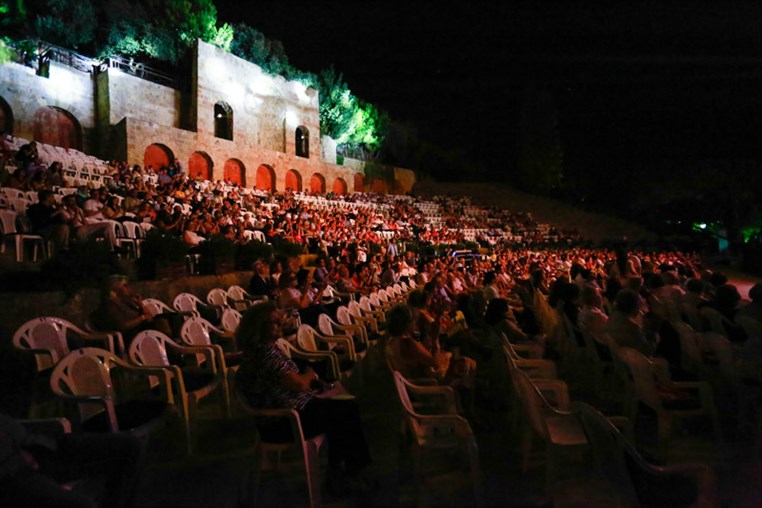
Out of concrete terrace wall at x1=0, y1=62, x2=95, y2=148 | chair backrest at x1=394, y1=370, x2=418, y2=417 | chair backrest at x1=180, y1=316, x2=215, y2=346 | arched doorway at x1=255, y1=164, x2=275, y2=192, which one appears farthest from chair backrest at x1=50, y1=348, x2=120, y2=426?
arched doorway at x1=255, y1=164, x2=275, y2=192

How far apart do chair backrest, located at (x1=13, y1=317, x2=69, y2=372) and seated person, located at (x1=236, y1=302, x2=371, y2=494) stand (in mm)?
1669

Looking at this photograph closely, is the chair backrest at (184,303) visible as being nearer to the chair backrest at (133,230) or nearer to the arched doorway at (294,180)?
the chair backrest at (133,230)

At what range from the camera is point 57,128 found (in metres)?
19.6

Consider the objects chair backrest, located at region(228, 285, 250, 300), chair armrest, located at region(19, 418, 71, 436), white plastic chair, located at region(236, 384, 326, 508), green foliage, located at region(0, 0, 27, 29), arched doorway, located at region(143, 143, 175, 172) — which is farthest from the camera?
green foliage, located at region(0, 0, 27, 29)

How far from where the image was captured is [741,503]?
8.16 feet

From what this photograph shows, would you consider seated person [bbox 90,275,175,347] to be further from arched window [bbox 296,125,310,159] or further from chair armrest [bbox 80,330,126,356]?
arched window [bbox 296,125,310,159]

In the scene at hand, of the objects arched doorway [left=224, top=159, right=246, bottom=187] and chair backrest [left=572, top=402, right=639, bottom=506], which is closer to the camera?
chair backrest [left=572, top=402, right=639, bottom=506]

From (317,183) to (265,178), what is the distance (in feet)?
16.5

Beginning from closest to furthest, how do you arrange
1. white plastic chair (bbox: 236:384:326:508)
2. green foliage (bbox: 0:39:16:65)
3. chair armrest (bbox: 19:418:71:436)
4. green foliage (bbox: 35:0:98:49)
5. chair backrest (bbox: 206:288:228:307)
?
chair armrest (bbox: 19:418:71:436) < white plastic chair (bbox: 236:384:326:508) < chair backrest (bbox: 206:288:228:307) < green foliage (bbox: 0:39:16:65) < green foliage (bbox: 35:0:98:49)

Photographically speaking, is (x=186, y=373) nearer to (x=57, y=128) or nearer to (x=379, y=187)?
(x=57, y=128)

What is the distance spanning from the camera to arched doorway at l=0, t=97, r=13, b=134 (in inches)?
680

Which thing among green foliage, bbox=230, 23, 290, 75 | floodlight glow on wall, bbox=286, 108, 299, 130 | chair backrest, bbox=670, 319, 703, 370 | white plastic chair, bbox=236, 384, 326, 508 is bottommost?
white plastic chair, bbox=236, 384, 326, 508

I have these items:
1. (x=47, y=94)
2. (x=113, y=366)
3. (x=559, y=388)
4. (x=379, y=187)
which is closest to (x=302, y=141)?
(x=379, y=187)

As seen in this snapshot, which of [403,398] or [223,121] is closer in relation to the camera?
[403,398]
